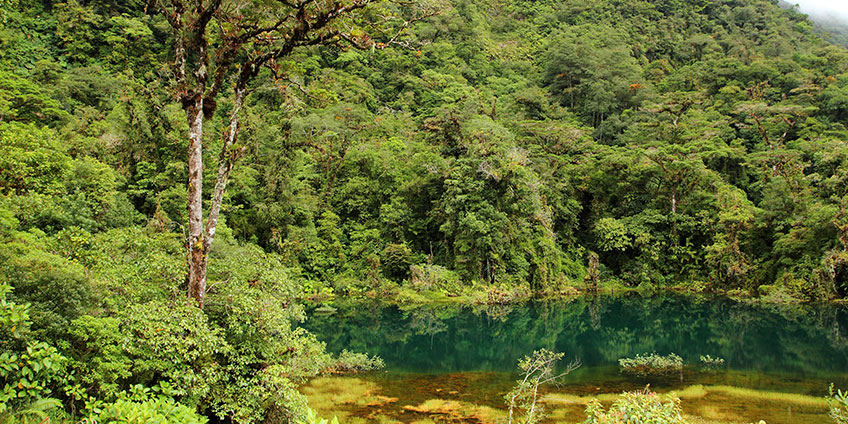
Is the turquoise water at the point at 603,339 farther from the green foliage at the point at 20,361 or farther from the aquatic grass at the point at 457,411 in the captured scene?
the green foliage at the point at 20,361

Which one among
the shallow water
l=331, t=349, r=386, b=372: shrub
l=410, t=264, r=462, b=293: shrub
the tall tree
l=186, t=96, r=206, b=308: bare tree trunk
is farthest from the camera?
l=410, t=264, r=462, b=293: shrub

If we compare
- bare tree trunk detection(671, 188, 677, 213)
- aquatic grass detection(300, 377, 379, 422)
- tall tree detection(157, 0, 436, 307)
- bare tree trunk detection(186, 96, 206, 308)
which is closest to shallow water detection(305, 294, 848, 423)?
aquatic grass detection(300, 377, 379, 422)

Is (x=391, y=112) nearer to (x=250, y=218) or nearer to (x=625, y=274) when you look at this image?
(x=250, y=218)

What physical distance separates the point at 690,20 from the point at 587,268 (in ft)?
161

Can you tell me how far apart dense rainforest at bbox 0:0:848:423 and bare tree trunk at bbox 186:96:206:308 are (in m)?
0.73

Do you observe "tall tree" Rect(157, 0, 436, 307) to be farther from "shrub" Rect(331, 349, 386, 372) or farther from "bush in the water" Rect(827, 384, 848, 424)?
"shrub" Rect(331, 349, 386, 372)

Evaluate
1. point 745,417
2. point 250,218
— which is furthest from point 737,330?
point 250,218

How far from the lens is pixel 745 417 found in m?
11.2

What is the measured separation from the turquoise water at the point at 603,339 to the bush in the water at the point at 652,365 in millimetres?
437

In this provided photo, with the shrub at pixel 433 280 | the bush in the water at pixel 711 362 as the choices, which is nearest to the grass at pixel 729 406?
the bush in the water at pixel 711 362

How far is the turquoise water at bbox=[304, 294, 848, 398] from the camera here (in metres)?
15.3

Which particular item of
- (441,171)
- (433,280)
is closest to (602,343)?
(433,280)

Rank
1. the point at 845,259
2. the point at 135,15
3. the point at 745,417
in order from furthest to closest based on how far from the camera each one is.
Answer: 1. the point at 135,15
2. the point at 845,259
3. the point at 745,417

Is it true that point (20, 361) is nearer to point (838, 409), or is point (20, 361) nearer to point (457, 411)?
point (838, 409)
